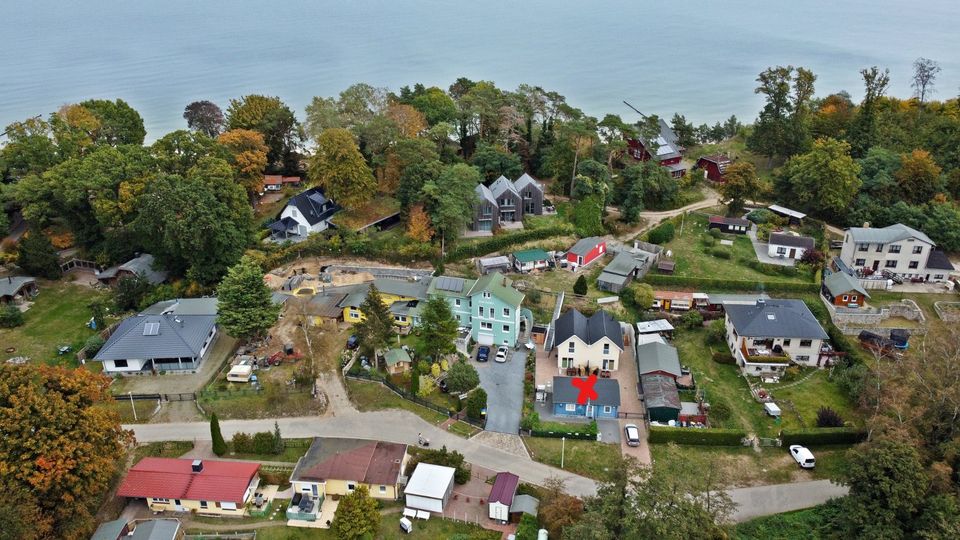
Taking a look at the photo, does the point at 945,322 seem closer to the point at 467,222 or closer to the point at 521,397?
the point at 521,397

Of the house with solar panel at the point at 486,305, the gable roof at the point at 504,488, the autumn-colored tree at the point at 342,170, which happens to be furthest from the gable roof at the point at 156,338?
the gable roof at the point at 504,488

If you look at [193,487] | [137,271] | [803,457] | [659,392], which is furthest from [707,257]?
[137,271]

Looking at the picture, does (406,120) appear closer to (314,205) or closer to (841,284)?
(314,205)

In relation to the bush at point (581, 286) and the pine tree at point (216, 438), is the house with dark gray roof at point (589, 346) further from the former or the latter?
the pine tree at point (216, 438)

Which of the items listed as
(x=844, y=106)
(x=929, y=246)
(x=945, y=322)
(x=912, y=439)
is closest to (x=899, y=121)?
(x=844, y=106)

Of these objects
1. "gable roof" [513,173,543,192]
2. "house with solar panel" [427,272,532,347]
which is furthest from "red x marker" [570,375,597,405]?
"gable roof" [513,173,543,192]

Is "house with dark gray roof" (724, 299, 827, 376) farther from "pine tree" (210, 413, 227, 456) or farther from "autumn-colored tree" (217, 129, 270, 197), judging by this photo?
"autumn-colored tree" (217, 129, 270, 197)
